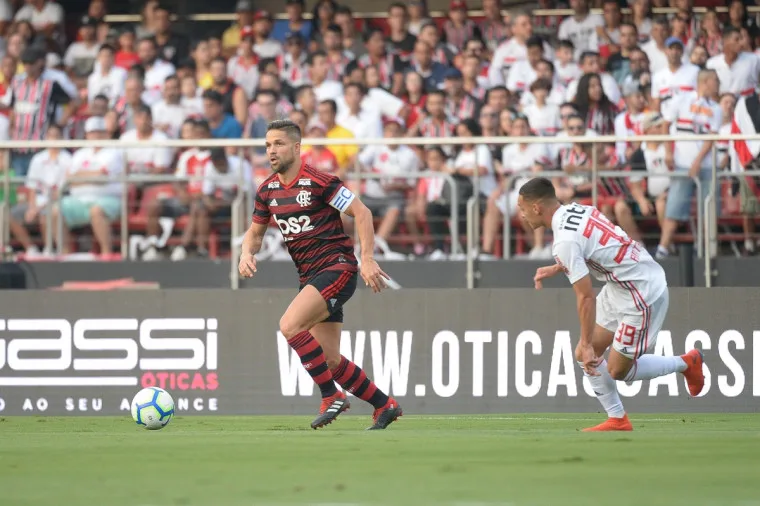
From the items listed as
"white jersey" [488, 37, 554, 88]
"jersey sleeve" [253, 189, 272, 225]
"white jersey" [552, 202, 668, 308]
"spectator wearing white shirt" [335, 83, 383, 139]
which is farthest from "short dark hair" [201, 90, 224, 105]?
"white jersey" [552, 202, 668, 308]

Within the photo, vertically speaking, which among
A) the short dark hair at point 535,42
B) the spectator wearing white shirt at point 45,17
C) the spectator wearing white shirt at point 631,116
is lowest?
the spectator wearing white shirt at point 631,116

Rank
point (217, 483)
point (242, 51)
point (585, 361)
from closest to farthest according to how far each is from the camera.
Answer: point (217, 483), point (585, 361), point (242, 51)

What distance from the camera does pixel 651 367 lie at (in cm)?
990

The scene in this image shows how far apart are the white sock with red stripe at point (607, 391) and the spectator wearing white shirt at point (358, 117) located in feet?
23.7

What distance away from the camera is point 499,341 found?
44.5 ft

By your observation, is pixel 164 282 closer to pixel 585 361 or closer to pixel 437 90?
pixel 437 90

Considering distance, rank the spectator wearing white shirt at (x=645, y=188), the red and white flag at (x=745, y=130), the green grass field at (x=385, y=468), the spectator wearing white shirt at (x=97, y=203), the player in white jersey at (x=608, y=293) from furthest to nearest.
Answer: the spectator wearing white shirt at (x=97, y=203), the spectator wearing white shirt at (x=645, y=188), the red and white flag at (x=745, y=130), the player in white jersey at (x=608, y=293), the green grass field at (x=385, y=468)

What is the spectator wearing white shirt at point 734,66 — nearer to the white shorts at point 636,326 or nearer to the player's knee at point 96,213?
the white shorts at point 636,326

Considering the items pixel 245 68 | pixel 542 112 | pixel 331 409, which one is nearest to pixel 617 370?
pixel 331 409

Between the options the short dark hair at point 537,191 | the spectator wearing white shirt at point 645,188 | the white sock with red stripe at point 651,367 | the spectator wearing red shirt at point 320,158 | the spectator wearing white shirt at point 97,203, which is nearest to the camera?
the short dark hair at point 537,191

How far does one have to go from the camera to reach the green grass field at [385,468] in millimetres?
5730

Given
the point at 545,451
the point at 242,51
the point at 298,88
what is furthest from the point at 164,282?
the point at 545,451

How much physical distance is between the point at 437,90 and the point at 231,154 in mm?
3036

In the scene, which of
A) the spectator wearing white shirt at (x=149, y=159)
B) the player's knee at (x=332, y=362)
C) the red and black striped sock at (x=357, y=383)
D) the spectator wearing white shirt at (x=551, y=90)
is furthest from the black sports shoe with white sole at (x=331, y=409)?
the spectator wearing white shirt at (x=551, y=90)
